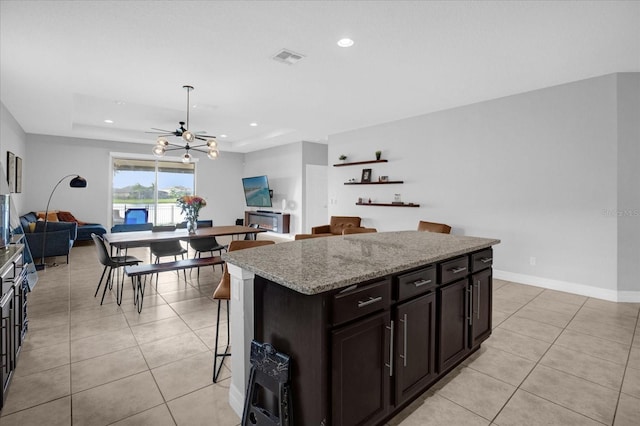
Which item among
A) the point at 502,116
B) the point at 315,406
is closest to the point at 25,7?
the point at 315,406

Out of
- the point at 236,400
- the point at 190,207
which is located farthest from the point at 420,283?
the point at 190,207

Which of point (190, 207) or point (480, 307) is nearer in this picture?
point (480, 307)

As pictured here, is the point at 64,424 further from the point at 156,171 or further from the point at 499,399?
the point at 156,171

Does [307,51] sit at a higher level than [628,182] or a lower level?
higher

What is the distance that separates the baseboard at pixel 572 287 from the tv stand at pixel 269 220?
18.3 ft

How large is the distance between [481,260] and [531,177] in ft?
8.92

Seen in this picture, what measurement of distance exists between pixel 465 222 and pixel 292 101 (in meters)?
3.30

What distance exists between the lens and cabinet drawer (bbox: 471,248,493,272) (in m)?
2.32

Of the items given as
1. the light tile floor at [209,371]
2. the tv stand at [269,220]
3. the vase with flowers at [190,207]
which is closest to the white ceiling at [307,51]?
the vase with flowers at [190,207]

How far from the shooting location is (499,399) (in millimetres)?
1965

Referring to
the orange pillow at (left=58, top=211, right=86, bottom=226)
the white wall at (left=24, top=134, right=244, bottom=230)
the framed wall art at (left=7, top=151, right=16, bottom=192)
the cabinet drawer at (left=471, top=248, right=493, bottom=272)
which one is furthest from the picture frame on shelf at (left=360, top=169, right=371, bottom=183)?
the orange pillow at (left=58, top=211, right=86, bottom=226)

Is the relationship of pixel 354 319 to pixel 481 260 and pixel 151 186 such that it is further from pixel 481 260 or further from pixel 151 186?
pixel 151 186

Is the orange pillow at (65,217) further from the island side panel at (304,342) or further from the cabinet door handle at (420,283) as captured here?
the cabinet door handle at (420,283)

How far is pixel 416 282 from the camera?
70.2 inches
